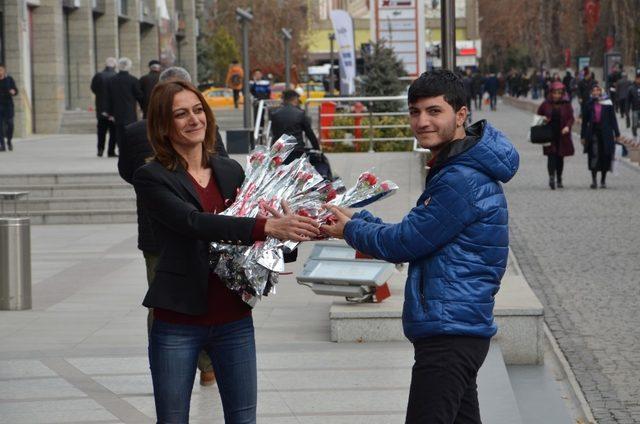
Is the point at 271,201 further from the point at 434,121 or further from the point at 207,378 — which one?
the point at 207,378

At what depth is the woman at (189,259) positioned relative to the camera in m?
5.18

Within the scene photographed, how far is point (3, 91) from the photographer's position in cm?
3238

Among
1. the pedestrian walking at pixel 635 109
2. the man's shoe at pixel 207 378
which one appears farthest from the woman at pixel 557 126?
the man's shoe at pixel 207 378

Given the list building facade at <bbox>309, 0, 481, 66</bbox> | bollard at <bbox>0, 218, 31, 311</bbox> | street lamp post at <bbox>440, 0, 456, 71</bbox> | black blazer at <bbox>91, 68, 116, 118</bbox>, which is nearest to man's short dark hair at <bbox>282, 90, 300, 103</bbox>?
black blazer at <bbox>91, 68, 116, 118</bbox>

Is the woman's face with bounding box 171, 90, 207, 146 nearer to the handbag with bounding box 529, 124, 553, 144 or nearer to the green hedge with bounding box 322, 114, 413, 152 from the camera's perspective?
the handbag with bounding box 529, 124, 553, 144

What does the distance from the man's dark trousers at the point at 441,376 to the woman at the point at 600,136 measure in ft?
69.3

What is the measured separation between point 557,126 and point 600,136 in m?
0.98

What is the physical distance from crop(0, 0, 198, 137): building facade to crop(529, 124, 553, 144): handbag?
51.1ft

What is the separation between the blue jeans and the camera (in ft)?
17.1

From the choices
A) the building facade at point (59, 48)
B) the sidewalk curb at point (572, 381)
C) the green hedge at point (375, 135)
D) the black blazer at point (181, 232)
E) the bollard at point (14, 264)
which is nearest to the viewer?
the black blazer at point (181, 232)

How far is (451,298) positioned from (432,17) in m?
85.7

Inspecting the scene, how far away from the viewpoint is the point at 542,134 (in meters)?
25.0

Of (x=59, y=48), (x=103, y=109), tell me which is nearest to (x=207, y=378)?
(x=103, y=109)

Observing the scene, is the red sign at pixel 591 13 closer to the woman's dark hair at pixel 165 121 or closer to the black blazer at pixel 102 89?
the black blazer at pixel 102 89
